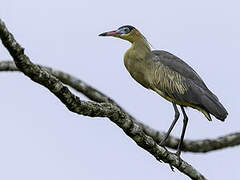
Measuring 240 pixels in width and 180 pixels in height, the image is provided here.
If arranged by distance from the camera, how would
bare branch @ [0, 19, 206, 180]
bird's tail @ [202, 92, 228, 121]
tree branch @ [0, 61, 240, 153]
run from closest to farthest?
bare branch @ [0, 19, 206, 180]
bird's tail @ [202, 92, 228, 121]
tree branch @ [0, 61, 240, 153]

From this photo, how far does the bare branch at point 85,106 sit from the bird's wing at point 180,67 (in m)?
1.39

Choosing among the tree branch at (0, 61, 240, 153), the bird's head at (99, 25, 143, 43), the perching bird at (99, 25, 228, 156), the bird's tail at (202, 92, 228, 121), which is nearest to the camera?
the bird's tail at (202, 92, 228, 121)

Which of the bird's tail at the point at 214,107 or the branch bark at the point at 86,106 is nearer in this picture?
the branch bark at the point at 86,106

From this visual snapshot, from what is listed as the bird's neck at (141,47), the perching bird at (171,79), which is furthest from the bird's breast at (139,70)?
the bird's neck at (141,47)

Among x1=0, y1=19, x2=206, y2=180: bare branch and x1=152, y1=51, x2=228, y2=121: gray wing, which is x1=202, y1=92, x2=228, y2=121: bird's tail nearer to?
x1=152, y1=51, x2=228, y2=121: gray wing

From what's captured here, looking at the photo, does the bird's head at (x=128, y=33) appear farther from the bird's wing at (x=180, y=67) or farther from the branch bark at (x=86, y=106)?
the branch bark at (x=86, y=106)

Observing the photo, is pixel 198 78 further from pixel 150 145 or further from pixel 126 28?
pixel 150 145

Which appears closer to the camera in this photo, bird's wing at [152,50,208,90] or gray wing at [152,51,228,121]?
gray wing at [152,51,228,121]

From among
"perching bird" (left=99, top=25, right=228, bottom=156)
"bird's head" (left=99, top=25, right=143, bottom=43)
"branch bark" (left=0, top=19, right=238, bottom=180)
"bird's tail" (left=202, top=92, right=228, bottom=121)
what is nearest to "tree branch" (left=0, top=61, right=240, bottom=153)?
"perching bird" (left=99, top=25, right=228, bottom=156)

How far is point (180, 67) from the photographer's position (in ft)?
22.8

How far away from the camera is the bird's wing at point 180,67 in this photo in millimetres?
6852

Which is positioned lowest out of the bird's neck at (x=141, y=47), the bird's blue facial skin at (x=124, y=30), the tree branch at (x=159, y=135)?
the tree branch at (x=159, y=135)

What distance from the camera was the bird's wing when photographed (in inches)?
270

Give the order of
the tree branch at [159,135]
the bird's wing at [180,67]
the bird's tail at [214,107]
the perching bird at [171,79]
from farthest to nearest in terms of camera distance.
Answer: the tree branch at [159,135], the bird's wing at [180,67], the perching bird at [171,79], the bird's tail at [214,107]
